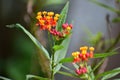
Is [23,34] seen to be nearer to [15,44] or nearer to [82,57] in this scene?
[15,44]

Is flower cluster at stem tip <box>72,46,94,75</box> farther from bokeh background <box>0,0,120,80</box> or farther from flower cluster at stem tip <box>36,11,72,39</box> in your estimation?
bokeh background <box>0,0,120,80</box>

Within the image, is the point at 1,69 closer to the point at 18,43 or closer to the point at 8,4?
the point at 18,43

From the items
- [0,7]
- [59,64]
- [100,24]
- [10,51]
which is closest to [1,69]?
[10,51]

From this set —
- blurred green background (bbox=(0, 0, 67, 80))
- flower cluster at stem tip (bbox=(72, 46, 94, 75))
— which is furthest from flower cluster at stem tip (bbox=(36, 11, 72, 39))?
blurred green background (bbox=(0, 0, 67, 80))

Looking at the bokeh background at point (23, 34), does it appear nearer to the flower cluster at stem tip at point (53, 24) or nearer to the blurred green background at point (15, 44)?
the blurred green background at point (15, 44)

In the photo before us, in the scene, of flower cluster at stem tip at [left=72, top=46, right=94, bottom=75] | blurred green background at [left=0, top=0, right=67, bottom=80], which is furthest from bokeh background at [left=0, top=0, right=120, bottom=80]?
flower cluster at stem tip at [left=72, top=46, right=94, bottom=75]

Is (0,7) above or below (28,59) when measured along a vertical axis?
above

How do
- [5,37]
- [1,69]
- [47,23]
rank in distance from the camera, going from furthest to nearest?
[5,37] < [1,69] < [47,23]

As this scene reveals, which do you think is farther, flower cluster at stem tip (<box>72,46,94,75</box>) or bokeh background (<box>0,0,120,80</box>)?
bokeh background (<box>0,0,120,80</box>)

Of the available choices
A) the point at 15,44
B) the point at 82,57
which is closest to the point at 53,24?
the point at 82,57

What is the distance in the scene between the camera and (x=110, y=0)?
2.05 m

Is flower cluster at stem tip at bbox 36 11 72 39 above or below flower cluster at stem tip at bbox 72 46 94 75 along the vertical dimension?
above

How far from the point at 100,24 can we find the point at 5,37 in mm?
553

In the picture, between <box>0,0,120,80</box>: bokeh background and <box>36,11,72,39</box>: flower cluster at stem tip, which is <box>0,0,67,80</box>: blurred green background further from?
<box>36,11,72,39</box>: flower cluster at stem tip
